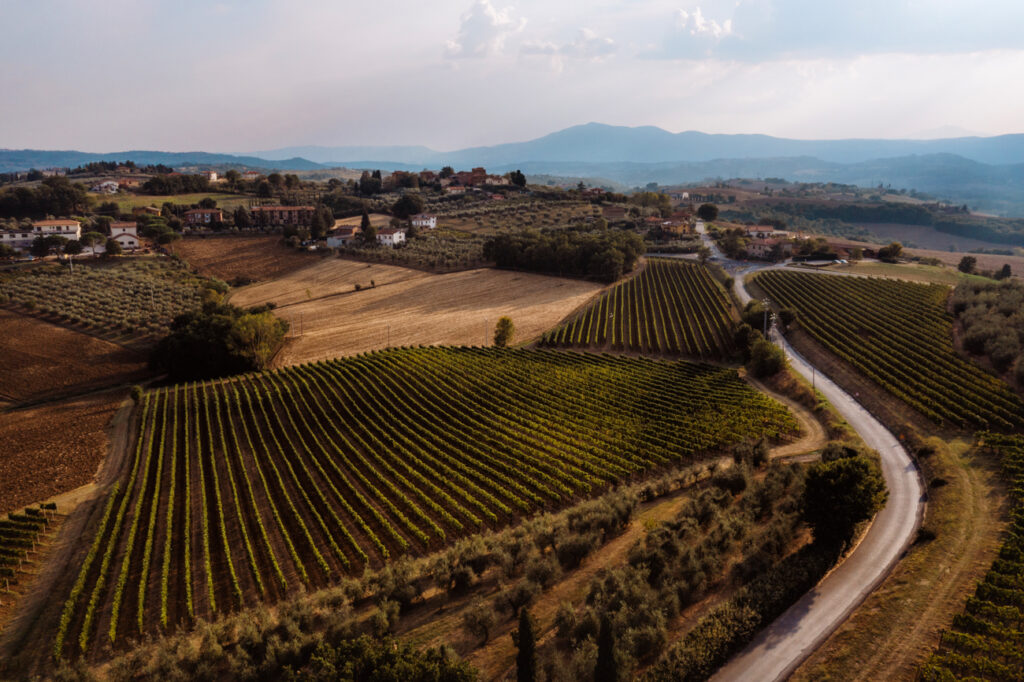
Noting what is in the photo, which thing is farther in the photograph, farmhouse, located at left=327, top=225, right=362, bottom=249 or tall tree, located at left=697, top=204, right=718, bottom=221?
tall tree, located at left=697, top=204, right=718, bottom=221

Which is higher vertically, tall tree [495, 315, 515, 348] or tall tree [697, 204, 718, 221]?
tall tree [697, 204, 718, 221]

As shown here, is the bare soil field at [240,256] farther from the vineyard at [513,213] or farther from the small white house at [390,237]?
the vineyard at [513,213]

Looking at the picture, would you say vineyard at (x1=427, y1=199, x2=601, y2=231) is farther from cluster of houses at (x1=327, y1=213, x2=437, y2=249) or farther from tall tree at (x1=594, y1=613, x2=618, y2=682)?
tall tree at (x1=594, y1=613, x2=618, y2=682)

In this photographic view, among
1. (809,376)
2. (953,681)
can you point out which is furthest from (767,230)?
(953,681)

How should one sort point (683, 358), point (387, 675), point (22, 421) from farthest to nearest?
1. point (683, 358)
2. point (22, 421)
3. point (387, 675)

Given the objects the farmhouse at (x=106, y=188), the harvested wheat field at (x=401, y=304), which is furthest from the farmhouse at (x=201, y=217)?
the farmhouse at (x=106, y=188)

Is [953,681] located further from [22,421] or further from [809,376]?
[22,421]

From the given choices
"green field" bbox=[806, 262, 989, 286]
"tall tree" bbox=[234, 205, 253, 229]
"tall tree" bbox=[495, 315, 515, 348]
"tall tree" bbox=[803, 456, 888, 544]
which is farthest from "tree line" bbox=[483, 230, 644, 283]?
"tall tree" bbox=[803, 456, 888, 544]
